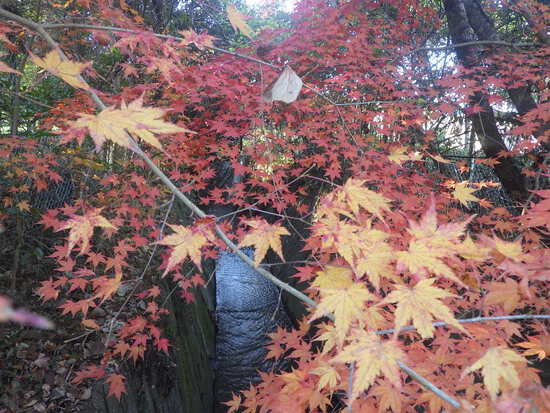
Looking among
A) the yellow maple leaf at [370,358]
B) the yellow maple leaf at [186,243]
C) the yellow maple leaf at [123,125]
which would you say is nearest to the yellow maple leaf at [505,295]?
the yellow maple leaf at [370,358]

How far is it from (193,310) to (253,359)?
5.16ft

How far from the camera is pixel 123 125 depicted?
1.19m

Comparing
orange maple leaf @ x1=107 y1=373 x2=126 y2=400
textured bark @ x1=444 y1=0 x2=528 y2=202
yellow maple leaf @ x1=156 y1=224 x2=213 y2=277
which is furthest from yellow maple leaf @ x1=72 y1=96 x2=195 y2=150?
textured bark @ x1=444 y1=0 x2=528 y2=202

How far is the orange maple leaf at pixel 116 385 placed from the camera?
8.60 feet

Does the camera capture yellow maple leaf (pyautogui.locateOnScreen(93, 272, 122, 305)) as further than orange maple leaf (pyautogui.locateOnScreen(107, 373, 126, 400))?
No

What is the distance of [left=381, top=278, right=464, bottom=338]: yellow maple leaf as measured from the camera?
1.09 m

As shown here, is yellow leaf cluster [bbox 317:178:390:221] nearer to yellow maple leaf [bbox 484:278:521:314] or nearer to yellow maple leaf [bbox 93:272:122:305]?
yellow maple leaf [bbox 484:278:521:314]

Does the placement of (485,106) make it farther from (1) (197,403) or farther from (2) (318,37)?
(1) (197,403)

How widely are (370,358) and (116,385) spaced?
2401 millimetres

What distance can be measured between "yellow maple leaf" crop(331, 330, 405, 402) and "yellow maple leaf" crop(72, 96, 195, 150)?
98 cm

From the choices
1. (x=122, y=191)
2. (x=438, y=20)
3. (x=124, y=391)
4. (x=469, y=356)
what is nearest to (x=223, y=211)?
(x=122, y=191)

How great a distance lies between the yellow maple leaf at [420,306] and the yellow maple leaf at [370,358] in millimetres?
118

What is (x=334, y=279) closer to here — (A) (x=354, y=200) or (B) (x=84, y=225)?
(A) (x=354, y=200)

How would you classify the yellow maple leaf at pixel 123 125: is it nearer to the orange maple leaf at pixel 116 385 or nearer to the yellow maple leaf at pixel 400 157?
the yellow maple leaf at pixel 400 157
